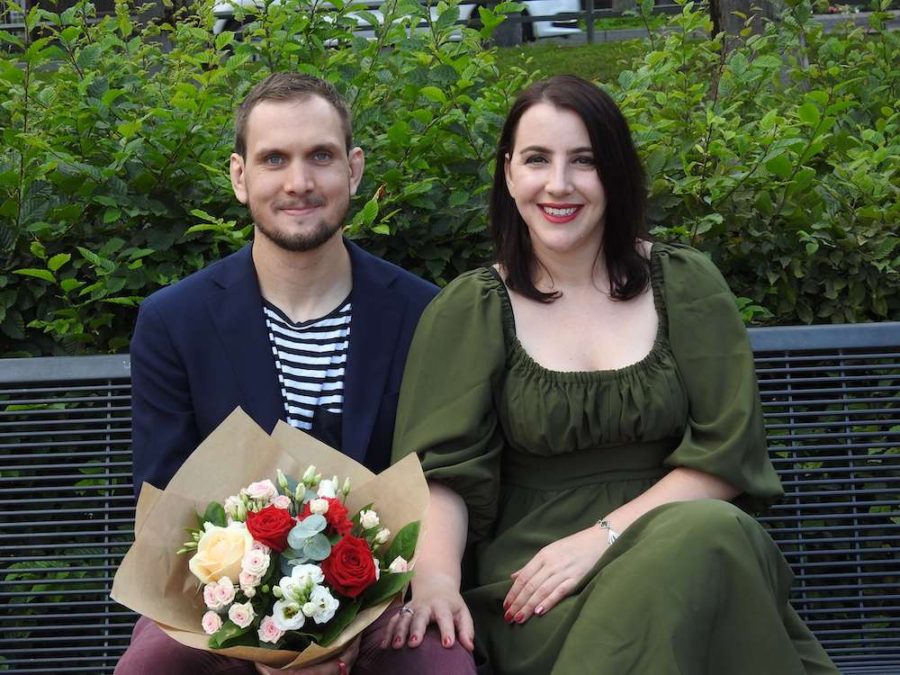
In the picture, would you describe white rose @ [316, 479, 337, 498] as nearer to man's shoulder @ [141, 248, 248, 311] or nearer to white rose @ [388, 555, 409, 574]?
white rose @ [388, 555, 409, 574]

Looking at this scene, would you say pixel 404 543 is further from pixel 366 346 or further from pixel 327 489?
pixel 366 346

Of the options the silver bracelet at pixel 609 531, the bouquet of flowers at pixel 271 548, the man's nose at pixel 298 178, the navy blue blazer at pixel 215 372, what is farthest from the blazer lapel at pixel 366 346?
the silver bracelet at pixel 609 531

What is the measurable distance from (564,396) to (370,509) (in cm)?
69

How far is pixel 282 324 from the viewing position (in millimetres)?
3600

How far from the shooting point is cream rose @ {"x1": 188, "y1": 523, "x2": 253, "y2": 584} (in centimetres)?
273

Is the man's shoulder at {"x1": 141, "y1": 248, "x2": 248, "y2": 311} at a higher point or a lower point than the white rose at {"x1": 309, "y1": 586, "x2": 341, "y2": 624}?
higher

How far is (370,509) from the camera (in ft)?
9.83

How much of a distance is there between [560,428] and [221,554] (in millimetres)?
1032

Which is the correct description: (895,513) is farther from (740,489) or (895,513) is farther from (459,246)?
(459,246)

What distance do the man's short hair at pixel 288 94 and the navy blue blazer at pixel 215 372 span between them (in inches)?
14.9

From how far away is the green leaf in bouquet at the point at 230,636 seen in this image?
2727mm

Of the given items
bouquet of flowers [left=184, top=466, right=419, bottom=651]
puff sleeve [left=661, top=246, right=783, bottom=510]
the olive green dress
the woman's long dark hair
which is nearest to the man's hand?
bouquet of flowers [left=184, top=466, right=419, bottom=651]

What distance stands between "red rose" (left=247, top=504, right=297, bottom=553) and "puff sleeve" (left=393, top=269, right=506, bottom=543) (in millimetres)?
710

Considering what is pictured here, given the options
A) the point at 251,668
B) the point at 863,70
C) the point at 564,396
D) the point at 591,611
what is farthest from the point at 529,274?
the point at 863,70
